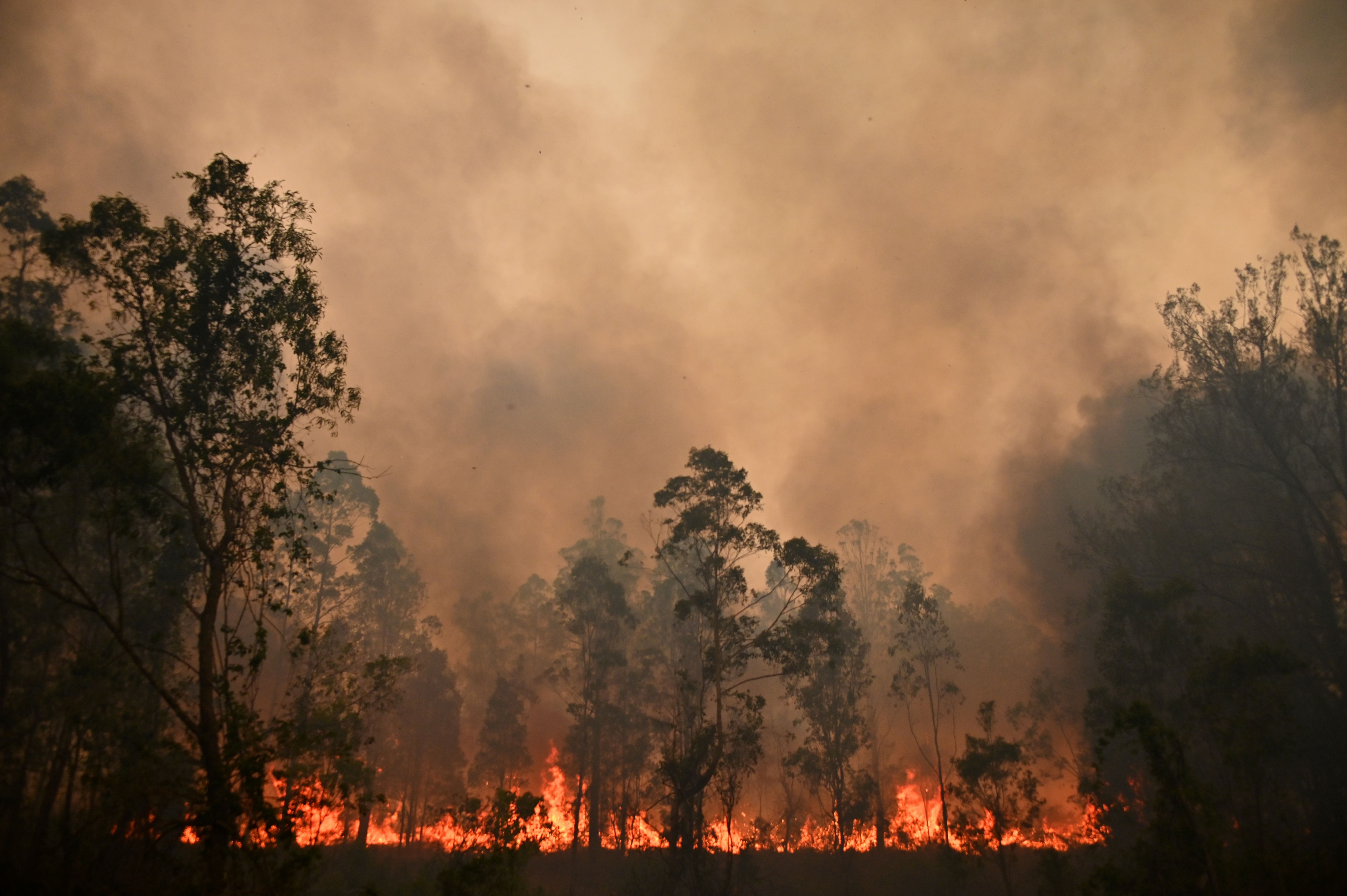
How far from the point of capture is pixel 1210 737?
27359 mm

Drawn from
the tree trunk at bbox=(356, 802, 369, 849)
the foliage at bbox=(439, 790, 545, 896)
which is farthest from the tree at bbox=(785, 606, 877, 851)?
the tree trunk at bbox=(356, 802, 369, 849)

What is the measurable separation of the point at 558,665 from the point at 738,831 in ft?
61.8

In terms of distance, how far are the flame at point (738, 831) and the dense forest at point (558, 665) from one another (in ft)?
1.99

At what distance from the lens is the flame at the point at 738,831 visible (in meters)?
34.1

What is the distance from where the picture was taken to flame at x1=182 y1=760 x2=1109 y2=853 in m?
34.1

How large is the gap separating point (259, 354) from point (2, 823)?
56.1ft

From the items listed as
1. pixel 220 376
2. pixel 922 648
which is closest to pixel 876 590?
pixel 922 648

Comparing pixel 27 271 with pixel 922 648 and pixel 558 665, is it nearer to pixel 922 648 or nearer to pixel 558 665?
pixel 558 665

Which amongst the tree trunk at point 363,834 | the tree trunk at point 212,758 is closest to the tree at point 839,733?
the tree trunk at point 363,834

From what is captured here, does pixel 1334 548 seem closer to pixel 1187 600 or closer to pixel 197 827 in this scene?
pixel 1187 600

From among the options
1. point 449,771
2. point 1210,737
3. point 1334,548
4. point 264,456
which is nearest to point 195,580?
point 264,456

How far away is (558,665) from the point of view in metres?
47.9

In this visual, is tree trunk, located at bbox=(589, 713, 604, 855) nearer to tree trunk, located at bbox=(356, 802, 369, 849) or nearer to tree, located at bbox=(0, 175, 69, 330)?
tree trunk, located at bbox=(356, 802, 369, 849)

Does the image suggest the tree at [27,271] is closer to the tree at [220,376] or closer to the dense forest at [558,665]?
the dense forest at [558,665]
